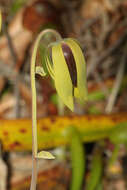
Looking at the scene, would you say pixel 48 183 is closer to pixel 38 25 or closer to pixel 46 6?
pixel 38 25

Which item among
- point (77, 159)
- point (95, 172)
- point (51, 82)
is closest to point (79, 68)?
point (77, 159)

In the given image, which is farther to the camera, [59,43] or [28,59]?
[28,59]

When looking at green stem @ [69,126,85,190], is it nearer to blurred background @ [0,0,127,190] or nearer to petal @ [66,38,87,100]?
blurred background @ [0,0,127,190]

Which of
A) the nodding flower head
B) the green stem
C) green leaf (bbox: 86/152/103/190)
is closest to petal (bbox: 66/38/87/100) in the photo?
the nodding flower head

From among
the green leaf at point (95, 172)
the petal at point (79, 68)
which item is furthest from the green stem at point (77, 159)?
the petal at point (79, 68)

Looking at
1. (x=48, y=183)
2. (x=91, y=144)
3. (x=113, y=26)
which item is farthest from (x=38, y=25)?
(x=48, y=183)

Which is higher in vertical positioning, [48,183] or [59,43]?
[59,43]

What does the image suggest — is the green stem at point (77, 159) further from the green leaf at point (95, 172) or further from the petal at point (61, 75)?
the petal at point (61, 75)
